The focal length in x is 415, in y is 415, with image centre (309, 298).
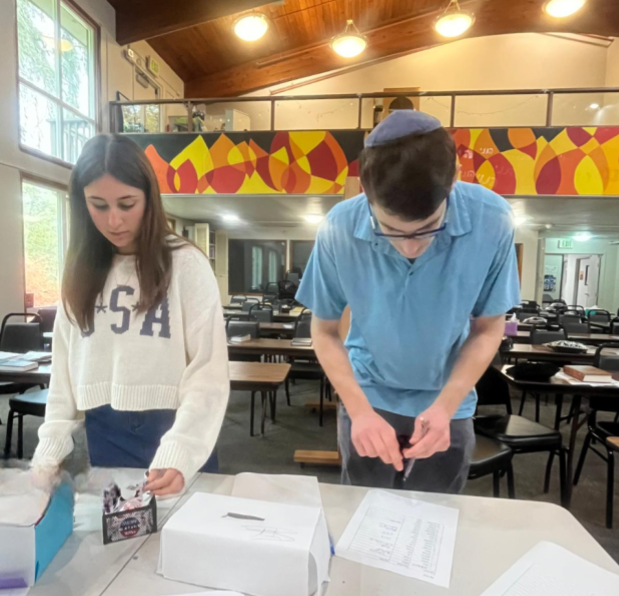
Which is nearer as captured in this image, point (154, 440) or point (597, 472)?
point (154, 440)

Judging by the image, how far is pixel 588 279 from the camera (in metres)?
11.0

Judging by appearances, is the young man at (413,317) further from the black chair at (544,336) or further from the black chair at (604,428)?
the black chair at (544,336)

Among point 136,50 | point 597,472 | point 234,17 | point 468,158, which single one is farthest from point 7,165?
point 597,472

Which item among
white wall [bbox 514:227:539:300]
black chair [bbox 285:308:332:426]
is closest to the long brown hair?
black chair [bbox 285:308:332:426]

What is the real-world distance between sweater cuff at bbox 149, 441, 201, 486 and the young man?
0.35 m

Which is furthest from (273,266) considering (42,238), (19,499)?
(19,499)

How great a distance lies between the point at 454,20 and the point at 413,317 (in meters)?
7.27

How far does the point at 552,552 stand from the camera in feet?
2.45

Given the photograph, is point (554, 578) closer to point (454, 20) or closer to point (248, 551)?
point (248, 551)

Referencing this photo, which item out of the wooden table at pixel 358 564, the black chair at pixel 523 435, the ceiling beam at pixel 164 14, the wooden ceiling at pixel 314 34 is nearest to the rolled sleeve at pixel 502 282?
the wooden table at pixel 358 564

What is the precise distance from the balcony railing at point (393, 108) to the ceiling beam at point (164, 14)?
1.05 meters

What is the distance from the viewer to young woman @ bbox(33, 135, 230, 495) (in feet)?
3.07

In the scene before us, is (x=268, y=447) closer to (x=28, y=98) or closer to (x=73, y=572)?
(x=73, y=572)

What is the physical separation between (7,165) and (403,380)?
4.99m
